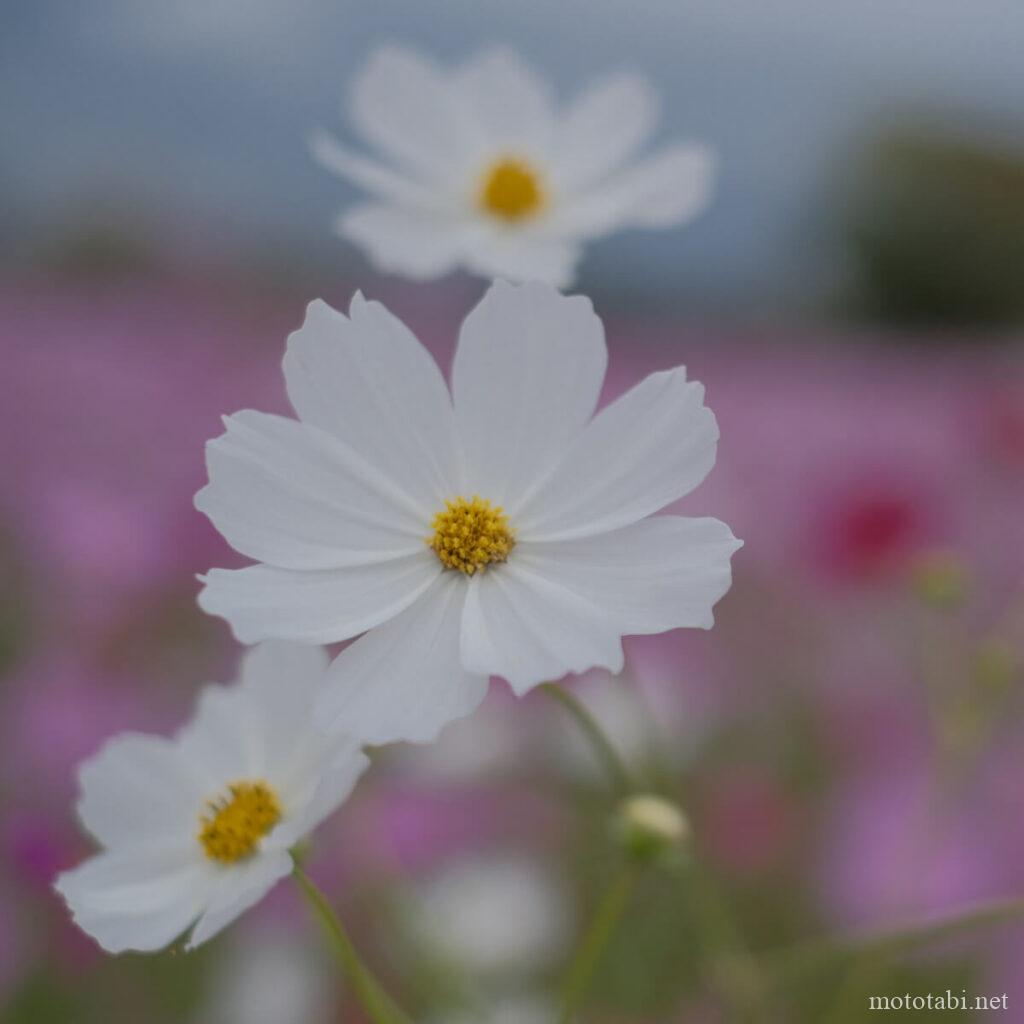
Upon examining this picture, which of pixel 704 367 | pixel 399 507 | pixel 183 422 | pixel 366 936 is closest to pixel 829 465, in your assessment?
pixel 366 936

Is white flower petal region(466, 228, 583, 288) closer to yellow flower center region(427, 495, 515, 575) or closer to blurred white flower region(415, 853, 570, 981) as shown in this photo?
yellow flower center region(427, 495, 515, 575)

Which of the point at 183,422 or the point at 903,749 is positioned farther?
the point at 183,422

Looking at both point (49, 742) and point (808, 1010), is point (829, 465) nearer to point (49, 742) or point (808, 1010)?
point (808, 1010)

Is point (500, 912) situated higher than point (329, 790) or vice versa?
point (500, 912)

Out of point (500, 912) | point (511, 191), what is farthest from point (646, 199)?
point (500, 912)

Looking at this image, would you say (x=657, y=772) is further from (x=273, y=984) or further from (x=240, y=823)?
(x=240, y=823)

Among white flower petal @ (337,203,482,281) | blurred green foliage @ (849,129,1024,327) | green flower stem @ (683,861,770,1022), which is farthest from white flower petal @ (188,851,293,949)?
blurred green foliage @ (849,129,1024,327)
